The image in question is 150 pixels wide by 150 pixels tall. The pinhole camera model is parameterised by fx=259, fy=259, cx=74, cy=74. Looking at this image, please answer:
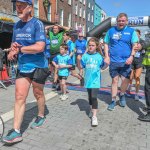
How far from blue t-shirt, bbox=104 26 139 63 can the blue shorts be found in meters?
0.09

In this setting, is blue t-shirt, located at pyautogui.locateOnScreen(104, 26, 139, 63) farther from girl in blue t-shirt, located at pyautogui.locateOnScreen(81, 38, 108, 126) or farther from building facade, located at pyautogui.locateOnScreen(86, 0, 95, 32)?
Result: building facade, located at pyautogui.locateOnScreen(86, 0, 95, 32)

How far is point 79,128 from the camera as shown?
432 cm

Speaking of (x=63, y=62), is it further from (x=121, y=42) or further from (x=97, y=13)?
(x=97, y=13)

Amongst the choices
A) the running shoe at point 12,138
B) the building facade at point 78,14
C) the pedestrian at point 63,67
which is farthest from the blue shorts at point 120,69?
the building facade at point 78,14

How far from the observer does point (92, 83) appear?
4.64m

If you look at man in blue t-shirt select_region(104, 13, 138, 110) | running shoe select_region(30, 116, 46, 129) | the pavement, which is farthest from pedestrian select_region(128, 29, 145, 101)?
running shoe select_region(30, 116, 46, 129)

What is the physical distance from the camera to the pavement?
368 cm

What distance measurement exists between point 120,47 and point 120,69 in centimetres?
49

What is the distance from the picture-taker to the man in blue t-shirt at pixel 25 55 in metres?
3.54

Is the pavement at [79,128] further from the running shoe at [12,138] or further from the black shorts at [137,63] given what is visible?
the black shorts at [137,63]

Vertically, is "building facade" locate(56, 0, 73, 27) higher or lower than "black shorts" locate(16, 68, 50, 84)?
higher

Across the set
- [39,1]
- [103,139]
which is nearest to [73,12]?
[39,1]

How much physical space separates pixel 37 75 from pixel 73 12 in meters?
29.2

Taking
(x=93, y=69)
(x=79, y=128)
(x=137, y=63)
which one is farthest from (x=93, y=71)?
(x=137, y=63)
